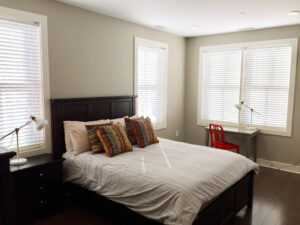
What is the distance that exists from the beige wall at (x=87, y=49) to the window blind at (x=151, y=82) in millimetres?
236

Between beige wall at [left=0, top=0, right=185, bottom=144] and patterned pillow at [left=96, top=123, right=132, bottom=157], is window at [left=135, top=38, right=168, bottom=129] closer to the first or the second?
beige wall at [left=0, top=0, right=185, bottom=144]

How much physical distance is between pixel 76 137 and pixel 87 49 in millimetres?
1338

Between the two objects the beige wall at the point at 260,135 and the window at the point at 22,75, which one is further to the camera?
the beige wall at the point at 260,135

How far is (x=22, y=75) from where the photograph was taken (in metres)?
2.99

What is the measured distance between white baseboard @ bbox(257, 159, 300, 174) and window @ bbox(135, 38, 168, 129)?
205cm

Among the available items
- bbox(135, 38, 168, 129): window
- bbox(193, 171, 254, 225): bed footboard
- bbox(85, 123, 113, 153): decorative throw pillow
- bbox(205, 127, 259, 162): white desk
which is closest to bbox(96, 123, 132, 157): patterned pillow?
bbox(85, 123, 113, 153): decorative throw pillow

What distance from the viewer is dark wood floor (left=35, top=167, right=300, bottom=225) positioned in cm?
284

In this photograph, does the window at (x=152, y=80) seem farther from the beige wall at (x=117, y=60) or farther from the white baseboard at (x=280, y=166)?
the white baseboard at (x=280, y=166)

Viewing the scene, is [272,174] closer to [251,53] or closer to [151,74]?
[251,53]

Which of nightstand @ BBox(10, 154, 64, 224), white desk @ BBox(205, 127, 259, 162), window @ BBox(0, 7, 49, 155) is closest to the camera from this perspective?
nightstand @ BBox(10, 154, 64, 224)

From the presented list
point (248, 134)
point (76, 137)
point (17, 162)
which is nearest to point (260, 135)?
point (248, 134)

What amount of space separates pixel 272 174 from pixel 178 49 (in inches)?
122

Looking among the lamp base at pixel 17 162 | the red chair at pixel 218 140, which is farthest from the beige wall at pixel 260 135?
the lamp base at pixel 17 162

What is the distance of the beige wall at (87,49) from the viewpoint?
3248 millimetres
